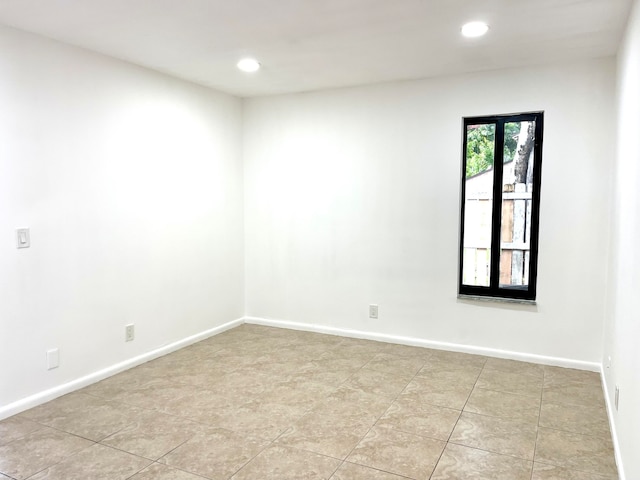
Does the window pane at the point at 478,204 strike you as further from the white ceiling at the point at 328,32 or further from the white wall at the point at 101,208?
the white wall at the point at 101,208

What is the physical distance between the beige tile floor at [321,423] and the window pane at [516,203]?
767 millimetres

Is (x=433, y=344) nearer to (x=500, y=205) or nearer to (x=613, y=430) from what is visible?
(x=500, y=205)

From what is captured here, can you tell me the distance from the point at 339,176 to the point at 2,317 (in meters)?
2.87

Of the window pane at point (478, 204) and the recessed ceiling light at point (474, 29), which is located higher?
the recessed ceiling light at point (474, 29)

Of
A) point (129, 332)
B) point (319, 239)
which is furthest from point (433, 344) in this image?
point (129, 332)

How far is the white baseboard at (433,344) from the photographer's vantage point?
3.66m

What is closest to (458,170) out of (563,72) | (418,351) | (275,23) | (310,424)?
(563,72)

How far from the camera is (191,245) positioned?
4258mm

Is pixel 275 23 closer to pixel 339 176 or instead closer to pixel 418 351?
pixel 339 176

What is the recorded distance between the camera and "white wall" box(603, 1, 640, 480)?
6.32 feet

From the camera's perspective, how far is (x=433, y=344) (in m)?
4.14

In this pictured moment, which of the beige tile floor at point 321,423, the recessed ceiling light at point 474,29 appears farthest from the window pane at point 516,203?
the recessed ceiling light at point 474,29

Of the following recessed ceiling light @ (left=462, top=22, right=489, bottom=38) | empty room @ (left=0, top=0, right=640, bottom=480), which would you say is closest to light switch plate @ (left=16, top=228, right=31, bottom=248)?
empty room @ (left=0, top=0, right=640, bottom=480)

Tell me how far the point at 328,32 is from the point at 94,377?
287 cm
